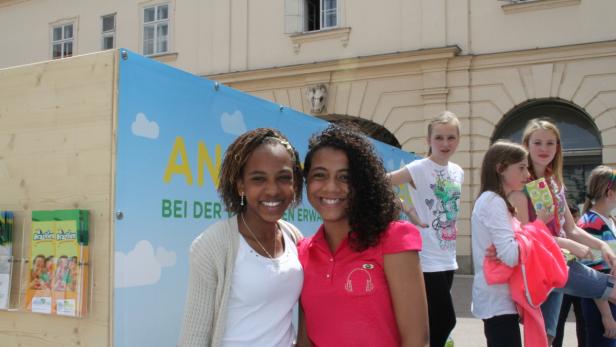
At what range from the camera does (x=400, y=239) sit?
6.20 ft

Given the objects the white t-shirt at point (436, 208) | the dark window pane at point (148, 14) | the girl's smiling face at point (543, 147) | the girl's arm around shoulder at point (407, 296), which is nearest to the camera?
the girl's arm around shoulder at point (407, 296)

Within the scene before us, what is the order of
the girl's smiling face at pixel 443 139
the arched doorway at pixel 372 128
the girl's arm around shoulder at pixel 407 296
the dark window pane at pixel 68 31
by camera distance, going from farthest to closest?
the dark window pane at pixel 68 31
the arched doorway at pixel 372 128
the girl's smiling face at pixel 443 139
the girl's arm around shoulder at pixel 407 296

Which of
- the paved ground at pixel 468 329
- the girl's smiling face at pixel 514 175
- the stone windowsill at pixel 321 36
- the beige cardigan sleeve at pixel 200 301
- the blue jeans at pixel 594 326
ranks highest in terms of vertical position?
the stone windowsill at pixel 321 36

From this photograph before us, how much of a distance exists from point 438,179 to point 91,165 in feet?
7.86

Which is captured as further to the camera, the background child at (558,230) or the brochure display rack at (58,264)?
the background child at (558,230)

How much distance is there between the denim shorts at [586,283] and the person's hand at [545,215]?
30cm

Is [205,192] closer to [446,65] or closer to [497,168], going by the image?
[497,168]

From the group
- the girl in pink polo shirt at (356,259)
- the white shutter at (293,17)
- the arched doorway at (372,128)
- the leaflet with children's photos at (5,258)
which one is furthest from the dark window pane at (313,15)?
the girl in pink polo shirt at (356,259)

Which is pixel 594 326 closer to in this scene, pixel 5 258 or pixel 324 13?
pixel 5 258

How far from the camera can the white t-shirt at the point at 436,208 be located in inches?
150

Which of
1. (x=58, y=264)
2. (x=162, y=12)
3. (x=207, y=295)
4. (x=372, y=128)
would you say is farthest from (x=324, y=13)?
(x=207, y=295)

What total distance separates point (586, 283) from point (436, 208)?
1.04 meters

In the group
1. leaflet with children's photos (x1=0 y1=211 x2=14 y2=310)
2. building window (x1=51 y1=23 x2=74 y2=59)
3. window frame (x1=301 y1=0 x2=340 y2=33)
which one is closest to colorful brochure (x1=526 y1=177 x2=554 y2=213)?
leaflet with children's photos (x1=0 y1=211 x2=14 y2=310)

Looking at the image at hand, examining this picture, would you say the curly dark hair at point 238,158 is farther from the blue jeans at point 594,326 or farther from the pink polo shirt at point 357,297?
the blue jeans at point 594,326
